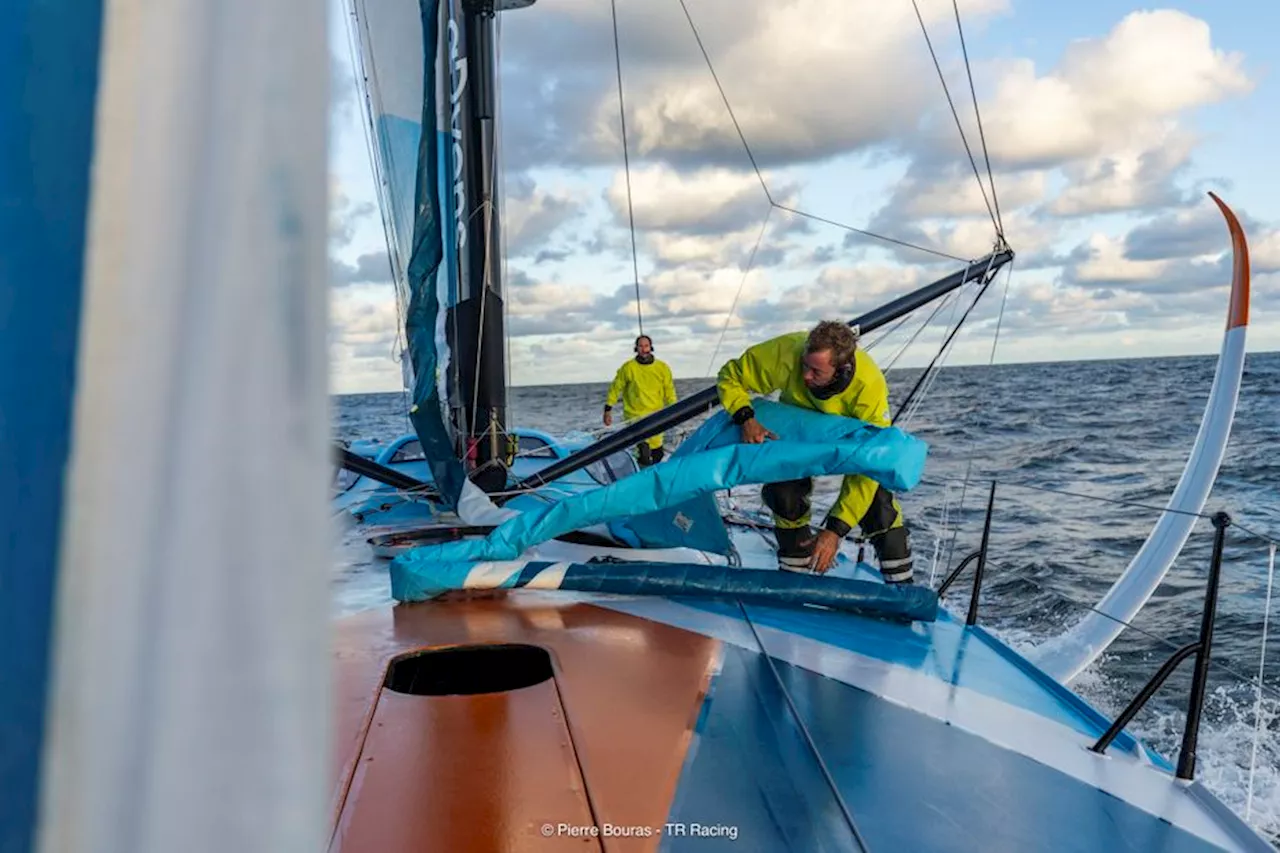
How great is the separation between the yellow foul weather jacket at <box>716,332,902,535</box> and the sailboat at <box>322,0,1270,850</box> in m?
0.16

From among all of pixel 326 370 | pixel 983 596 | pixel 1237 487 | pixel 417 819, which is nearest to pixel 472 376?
pixel 417 819

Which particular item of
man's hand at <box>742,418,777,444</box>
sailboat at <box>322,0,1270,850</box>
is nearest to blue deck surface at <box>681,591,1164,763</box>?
sailboat at <box>322,0,1270,850</box>

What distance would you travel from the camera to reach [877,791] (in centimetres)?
240

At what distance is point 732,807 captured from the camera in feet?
7.48

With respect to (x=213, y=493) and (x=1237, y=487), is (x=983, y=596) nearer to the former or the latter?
(x=1237, y=487)

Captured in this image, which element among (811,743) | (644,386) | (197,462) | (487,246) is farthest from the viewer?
(644,386)

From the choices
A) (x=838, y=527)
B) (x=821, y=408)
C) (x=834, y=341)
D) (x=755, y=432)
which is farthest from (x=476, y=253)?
(x=838, y=527)

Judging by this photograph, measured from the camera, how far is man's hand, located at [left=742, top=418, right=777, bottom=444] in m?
4.12

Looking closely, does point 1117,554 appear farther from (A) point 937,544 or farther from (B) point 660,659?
(B) point 660,659

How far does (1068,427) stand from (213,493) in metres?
22.4

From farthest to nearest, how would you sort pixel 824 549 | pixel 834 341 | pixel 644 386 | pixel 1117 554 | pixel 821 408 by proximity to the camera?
pixel 644 386 → pixel 1117 554 → pixel 821 408 → pixel 824 549 → pixel 834 341

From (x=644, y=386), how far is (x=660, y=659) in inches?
281

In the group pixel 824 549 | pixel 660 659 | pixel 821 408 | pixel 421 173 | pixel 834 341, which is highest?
pixel 421 173

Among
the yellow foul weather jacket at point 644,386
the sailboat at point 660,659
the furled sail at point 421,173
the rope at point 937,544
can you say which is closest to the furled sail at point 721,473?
the sailboat at point 660,659
